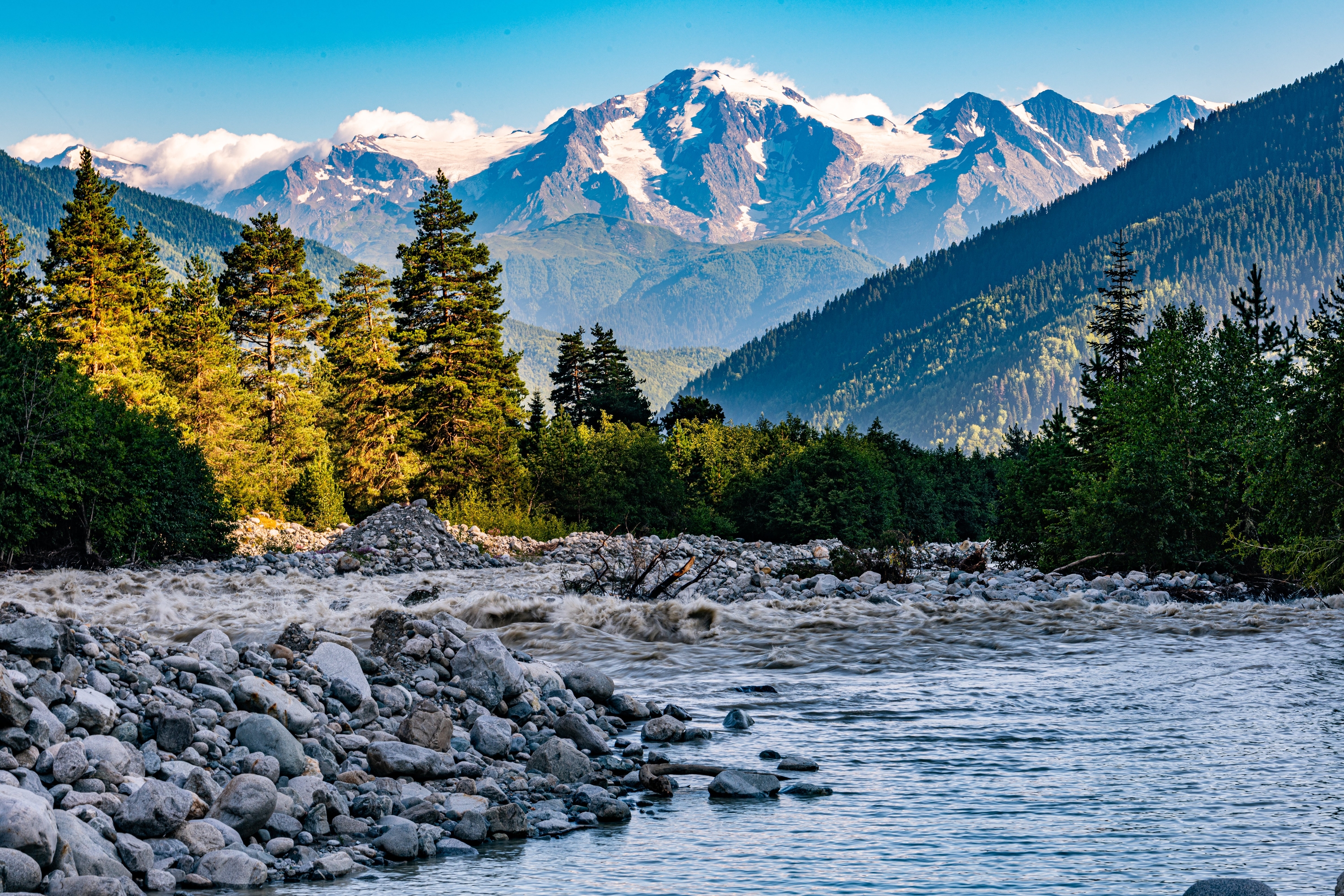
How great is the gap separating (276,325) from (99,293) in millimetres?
10878

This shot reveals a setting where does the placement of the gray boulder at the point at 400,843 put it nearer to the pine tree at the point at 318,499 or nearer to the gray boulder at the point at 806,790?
the gray boulder at the point at 806,790

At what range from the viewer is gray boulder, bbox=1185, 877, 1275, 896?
635 cm

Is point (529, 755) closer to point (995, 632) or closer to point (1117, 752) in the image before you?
point (1117, 752)

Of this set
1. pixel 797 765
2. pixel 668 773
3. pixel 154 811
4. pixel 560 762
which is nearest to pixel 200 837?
pixel 154 811

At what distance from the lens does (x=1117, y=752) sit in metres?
11.5

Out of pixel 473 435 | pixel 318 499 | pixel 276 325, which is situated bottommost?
pixel 318 499

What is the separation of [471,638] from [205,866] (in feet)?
22.0

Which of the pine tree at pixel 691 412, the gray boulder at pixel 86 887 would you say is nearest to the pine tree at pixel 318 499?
the pine tree at pixel 691 412

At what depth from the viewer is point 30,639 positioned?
966 centimetres

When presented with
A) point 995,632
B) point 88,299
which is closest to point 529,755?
point 995,632

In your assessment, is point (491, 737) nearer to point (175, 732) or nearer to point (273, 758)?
point (273, 758)

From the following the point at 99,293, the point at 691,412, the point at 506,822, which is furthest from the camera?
the point at 691,412

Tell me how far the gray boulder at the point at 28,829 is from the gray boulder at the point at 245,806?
134cm

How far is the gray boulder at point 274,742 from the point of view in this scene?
9.29m
